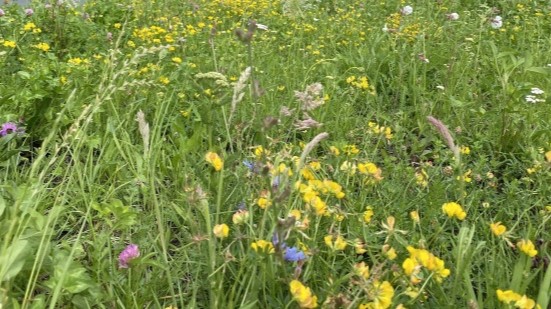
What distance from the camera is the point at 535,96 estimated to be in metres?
2.47

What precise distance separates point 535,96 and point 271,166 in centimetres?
158

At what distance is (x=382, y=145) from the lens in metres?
2.24

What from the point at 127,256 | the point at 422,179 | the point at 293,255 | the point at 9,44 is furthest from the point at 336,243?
the point at 9,44

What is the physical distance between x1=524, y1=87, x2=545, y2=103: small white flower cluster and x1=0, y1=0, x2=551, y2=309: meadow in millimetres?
27

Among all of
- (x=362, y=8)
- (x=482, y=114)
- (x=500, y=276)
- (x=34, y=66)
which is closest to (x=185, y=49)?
(x=34, y=66)

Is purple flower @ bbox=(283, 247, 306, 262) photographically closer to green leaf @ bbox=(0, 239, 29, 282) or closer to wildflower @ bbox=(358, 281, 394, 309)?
wildflower @ bbox=(358, 281, 394, 309)

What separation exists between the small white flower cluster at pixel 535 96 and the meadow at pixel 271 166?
0.03 metres

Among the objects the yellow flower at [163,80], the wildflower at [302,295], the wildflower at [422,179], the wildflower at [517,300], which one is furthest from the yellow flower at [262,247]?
the yellow flower at [163,80]

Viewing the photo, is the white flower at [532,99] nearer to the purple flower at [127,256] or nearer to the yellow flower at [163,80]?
the yellow flower at [163,80]

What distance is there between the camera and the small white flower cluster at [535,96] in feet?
7.66

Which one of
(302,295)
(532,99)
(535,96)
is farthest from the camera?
(535,96)

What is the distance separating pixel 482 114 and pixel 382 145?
0.46 meters

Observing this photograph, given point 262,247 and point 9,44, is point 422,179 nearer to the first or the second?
point 262,247

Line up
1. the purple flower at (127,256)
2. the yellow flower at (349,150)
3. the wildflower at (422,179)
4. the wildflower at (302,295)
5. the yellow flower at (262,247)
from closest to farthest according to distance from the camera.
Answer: the wildflower at (302,295) < the yellow flower at (262,247) < the purple flower at (127,256) < the wildflower at (422,179) < the yellow flower at (349,150)
